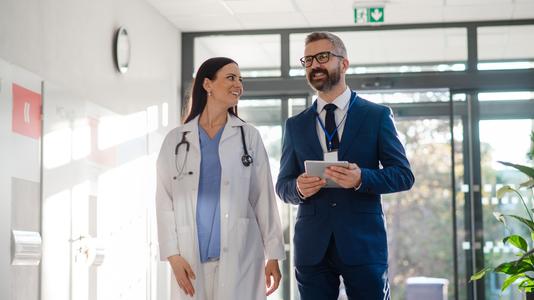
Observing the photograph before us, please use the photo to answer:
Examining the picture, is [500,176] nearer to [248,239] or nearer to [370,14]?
[370,14]

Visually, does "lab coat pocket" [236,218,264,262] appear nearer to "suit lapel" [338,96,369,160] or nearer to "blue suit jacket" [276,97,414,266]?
"blue suit jacket" [276,97,414,266]

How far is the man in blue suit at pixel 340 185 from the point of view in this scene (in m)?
3.16

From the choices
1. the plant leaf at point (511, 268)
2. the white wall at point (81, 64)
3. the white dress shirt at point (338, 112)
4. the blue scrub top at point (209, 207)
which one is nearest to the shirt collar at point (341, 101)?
the white dress shirt at point (338, 112)

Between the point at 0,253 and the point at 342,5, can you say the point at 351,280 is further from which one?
Answer: the point at 342,5

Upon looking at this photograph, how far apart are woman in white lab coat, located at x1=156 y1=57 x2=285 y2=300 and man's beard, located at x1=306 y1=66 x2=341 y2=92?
29 centimetres

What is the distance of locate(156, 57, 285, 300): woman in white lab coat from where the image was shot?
318cm

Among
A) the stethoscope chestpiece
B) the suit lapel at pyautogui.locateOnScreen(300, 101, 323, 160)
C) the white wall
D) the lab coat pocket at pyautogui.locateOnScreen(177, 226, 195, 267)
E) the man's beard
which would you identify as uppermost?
the white wall

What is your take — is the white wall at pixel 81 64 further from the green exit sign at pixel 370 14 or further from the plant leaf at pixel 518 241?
the plant leaf at pixel 518 241

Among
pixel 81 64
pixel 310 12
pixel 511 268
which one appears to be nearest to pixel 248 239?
pixel 511 268

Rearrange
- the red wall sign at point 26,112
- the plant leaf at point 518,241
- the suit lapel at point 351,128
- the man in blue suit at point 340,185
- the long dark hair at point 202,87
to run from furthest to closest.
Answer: the plant leaf at point 518,241 → the red wall sign at point 26,112 → the long dark hair at point 202,87 → the suit lapel at point 351,128 → the man in blue suit at point 340,185

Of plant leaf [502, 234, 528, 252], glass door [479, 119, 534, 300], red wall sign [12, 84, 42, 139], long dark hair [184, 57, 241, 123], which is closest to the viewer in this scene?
long dark hair [184, 57, 241, 123]

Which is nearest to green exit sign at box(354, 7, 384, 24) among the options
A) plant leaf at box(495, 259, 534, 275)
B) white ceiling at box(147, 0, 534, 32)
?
white ceiling at box(147, 0, 534, 32)

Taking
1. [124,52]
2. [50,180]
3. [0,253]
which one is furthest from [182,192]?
[124,52]

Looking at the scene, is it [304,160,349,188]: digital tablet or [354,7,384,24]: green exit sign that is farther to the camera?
[354,7,384,24]: green exit sign
